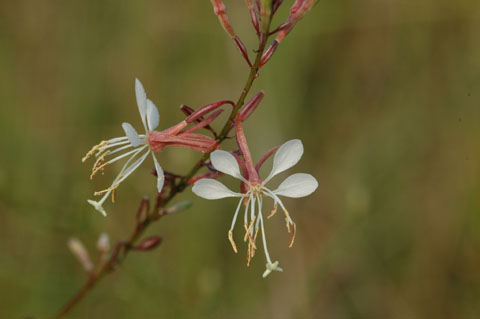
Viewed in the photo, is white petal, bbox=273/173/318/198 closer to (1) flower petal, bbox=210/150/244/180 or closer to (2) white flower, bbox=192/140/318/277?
(2) white flower, bbox=192/140/318/277

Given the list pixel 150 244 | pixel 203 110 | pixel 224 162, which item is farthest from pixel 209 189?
pixel 150 244

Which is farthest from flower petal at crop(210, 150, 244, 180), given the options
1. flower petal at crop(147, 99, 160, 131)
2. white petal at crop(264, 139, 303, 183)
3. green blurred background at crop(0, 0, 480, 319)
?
green blurred background at crop(0, 0, 480, 319)

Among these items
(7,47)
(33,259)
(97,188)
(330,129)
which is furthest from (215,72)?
(33,259)

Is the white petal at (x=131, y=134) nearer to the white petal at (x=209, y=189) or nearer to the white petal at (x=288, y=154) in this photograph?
the white petal at (x=209, y=189)

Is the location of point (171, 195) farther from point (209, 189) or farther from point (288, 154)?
point (288, 154)

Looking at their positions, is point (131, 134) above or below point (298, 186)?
above

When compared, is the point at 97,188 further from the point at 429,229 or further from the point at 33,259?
the point at 429,229
